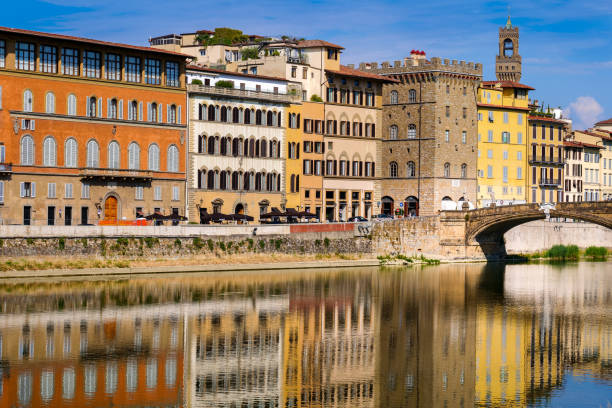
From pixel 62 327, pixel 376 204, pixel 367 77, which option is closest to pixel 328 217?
pixel 376 204

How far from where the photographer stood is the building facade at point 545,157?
118 m

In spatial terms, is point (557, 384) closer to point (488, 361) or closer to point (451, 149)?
point (488, 361)

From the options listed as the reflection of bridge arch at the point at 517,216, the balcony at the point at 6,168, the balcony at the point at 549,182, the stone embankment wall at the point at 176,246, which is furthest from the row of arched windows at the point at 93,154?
the balcony at the point at 549,182

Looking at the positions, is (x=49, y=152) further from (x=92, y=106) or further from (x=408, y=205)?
(x=408, y=205)

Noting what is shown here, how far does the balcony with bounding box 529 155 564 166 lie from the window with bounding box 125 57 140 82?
152 ft

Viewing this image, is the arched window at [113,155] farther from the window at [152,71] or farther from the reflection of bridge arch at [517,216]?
the reflection of bridge arch at [517,216]

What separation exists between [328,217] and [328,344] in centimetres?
5459

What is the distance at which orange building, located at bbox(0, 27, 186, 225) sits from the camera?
Answer: 8050 cm

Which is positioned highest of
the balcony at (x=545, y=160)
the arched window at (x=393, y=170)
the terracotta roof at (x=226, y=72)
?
the terracotta roof at (x=226, y=72)

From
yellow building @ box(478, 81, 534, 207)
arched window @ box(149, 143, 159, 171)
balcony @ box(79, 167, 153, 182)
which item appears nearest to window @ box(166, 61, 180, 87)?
arched window @ box(149, 143, 159, 171)

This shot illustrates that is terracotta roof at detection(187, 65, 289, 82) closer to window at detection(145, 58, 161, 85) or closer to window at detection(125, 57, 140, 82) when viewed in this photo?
window at detection(145, 58, 161, 85)

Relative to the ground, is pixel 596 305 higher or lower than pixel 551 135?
lower

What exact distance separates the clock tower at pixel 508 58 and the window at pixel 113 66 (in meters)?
95.8

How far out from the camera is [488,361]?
47.8 metres
